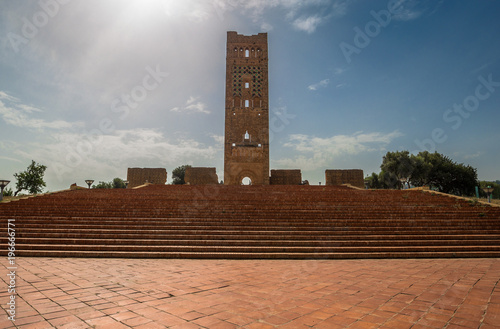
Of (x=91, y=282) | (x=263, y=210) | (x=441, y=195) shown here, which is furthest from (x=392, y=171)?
(x=91, y=282)

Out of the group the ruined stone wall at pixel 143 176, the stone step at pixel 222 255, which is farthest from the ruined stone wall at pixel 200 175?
the stone step at pixel 222 255

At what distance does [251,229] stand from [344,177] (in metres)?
19.1

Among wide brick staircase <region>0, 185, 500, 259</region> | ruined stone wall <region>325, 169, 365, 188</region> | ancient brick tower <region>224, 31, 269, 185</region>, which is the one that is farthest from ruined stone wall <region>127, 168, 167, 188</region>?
ruined stone wall <region>325, 169, 365, 188</region>

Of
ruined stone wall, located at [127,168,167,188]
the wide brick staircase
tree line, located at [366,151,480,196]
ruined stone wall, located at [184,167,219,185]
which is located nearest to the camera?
the wide brick staircase

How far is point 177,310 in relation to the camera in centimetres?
279

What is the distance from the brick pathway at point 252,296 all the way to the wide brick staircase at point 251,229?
52.6 inches

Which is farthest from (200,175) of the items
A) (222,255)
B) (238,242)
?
(222,255)

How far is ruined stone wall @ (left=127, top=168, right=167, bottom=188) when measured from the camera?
26.0 meters

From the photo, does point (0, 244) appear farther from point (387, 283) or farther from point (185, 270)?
point (387, 283)

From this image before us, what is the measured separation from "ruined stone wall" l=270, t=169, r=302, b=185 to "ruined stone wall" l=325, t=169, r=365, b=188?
2663 mm

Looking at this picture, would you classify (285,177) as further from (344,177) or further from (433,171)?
(433,171)

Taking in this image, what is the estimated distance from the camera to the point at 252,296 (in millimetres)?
3303

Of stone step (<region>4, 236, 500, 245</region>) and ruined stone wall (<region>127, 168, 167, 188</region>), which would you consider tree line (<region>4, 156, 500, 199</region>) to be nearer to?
ruined stone wall (<region>127, 168, 167, 188</region>)

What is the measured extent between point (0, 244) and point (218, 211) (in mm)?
5689
